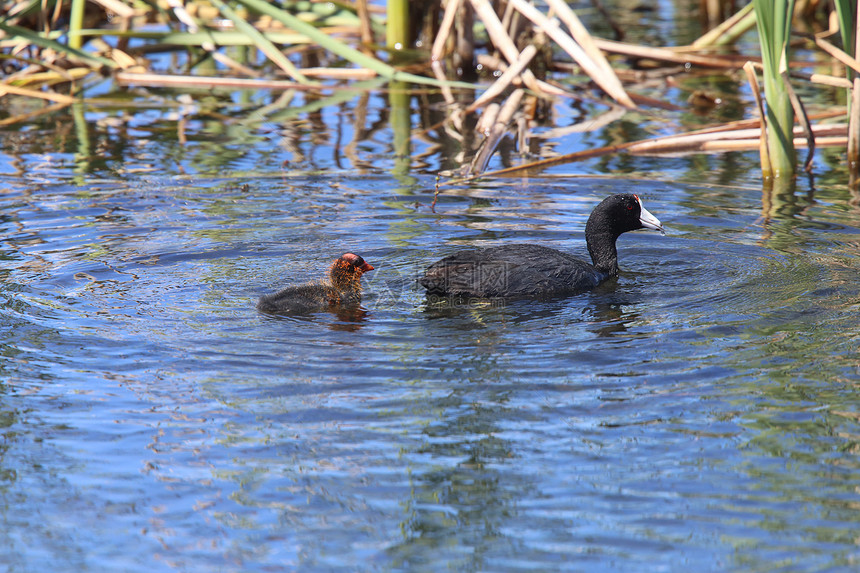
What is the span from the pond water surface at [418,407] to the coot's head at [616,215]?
31cm

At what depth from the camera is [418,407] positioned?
4254mm

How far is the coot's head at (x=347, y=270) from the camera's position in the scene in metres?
5.84

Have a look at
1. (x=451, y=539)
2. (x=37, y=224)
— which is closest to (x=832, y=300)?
(x=451, y=539)

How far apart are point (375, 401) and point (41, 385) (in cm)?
151

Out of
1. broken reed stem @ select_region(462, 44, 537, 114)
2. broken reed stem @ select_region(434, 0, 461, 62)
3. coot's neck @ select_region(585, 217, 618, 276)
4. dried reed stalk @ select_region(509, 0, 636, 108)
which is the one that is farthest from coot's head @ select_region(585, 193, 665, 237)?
broken reed stem @ select_region(434, 0, 461, 62)

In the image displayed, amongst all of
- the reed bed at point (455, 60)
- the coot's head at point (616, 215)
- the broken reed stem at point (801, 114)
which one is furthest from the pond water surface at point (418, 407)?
the reed bed at point (455, 60)

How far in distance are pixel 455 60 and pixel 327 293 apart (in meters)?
7.31

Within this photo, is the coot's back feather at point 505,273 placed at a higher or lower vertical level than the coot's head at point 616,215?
Answer: lower

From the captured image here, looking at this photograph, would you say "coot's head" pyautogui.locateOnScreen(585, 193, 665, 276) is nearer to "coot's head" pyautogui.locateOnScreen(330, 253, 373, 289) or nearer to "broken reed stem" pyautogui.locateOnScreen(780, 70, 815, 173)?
"coot's head" pyautogui.locateOnScreen(330, 253, 373, 289)

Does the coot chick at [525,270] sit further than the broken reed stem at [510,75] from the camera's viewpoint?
No

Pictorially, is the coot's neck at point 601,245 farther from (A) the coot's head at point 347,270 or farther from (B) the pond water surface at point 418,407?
(A) the coot's head at point 347,270

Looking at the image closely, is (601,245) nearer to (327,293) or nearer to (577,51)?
(327,293)

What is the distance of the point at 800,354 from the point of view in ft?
15.6

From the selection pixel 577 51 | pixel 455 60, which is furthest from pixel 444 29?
pixel 577 51
